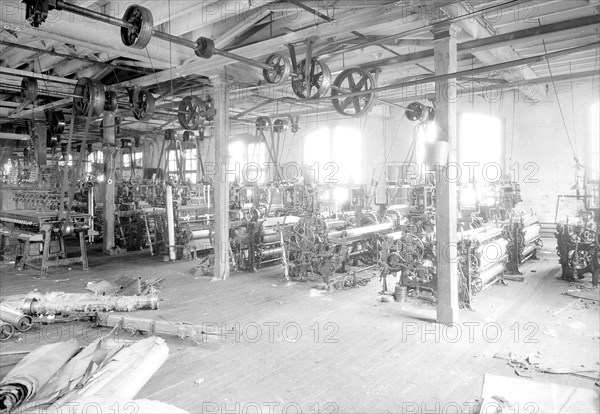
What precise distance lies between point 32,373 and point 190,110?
4.80m

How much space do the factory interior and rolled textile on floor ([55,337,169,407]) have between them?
2 centimetres

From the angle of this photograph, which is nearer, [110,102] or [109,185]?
[110,102]

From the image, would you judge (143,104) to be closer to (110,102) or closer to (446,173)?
(110,102)

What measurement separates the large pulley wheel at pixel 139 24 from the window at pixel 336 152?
930cm

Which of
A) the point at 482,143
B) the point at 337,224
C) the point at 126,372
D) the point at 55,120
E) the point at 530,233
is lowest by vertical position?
the point at 126,372

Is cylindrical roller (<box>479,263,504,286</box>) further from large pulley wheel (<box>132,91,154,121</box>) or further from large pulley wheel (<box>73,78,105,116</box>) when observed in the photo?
large pulley wheel (<box>73,78,105,116</box>)

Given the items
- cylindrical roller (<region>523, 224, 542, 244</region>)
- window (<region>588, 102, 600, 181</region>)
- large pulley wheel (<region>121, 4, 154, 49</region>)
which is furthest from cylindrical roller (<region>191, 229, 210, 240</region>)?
window (<region>588, 102, 600, 181</region>)

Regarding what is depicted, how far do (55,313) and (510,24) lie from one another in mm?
6931

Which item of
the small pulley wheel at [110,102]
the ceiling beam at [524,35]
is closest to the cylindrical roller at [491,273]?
the ceiling beam at [524,35]

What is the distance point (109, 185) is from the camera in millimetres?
9461

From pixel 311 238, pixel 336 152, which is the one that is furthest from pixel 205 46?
pixel 336 152

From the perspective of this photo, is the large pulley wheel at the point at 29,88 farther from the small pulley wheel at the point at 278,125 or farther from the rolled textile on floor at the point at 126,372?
the rolled textile on floor at the point at 126,372

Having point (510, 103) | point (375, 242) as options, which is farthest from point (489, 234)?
point (510, 103)

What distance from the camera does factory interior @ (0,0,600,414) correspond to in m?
3.38
